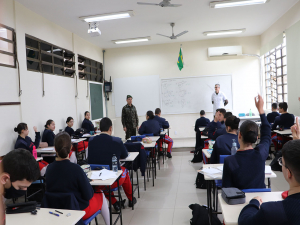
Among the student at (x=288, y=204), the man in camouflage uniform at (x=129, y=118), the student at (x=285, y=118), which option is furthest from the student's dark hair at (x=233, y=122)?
the man in camouflage uniform at (x=129, y=118)

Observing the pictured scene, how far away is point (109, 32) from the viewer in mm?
7422

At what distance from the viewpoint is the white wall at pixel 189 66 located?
9.06m

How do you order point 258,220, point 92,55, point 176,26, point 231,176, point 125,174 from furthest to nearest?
1. point 92,55
2. point 176,26
3. point 125,174
4. point 231,176
5. point 258,220

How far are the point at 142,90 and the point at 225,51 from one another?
141 inches

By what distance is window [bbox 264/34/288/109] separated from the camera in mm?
7160

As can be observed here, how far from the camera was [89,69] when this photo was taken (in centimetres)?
855

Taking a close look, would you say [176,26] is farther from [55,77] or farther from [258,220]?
[258,220]

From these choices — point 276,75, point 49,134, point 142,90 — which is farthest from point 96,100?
point 276,75

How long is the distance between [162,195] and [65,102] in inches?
161

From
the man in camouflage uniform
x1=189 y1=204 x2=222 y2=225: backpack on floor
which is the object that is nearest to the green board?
the man in camouflage uniform

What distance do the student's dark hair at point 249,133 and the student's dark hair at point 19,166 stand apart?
1734mm

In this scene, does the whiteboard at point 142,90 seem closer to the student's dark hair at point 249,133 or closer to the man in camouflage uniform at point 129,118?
the man in camouflage uniform at point 129,118

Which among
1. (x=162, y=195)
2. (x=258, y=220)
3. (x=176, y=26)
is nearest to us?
(x=258, y=220)

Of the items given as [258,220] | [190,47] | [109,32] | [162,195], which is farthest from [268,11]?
Result: [258,220]
